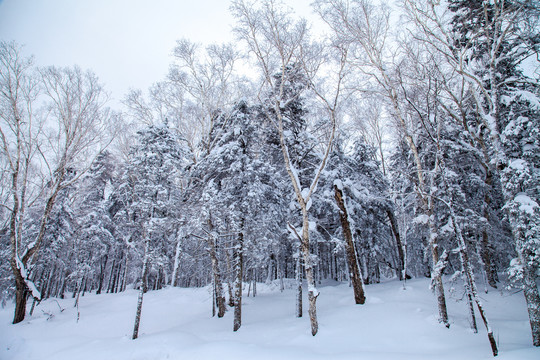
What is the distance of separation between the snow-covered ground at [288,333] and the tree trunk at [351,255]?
0.63m

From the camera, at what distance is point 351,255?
12.1m

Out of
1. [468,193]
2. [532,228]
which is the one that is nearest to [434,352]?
[532,228]

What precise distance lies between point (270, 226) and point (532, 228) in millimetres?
10449

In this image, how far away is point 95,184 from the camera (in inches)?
928

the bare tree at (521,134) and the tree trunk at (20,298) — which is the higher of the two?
the bare tree at (521,134)

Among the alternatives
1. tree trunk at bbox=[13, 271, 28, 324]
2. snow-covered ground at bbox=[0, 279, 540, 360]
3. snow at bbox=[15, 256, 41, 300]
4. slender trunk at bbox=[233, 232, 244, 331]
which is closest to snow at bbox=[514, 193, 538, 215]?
snow-covered ground at bbox=[0, 279, 540, 360]

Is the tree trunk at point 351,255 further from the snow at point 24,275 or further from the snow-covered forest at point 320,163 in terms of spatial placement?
the snow at point 24,275

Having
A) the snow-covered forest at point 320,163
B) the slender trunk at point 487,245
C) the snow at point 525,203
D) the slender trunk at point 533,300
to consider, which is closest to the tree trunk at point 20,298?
the snow-covered forest at point 320,163

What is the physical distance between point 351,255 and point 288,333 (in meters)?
4.89

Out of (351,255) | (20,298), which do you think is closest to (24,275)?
(20,298)

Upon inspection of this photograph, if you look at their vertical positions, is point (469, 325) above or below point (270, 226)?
below

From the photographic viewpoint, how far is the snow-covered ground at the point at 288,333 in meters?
7.19

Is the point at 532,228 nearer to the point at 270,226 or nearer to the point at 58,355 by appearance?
the point at 270,226

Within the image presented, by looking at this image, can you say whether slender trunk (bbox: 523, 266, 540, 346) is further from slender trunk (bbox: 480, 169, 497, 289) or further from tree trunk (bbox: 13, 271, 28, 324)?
tree trunk (bbox: 13, 271, 28, 324)
